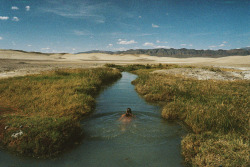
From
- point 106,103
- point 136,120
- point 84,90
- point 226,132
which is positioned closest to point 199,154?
point 226,132

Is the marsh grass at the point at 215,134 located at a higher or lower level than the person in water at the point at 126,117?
higher

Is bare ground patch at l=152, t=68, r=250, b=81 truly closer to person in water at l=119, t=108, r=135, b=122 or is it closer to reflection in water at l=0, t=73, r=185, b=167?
reflection in water at l=0, t=73, r=185, b=167

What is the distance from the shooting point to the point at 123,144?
7547 millimetres

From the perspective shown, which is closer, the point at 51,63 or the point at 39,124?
the point at 39,124

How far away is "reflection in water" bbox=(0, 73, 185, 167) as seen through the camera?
20.7ft

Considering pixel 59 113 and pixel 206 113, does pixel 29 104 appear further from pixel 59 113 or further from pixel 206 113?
pixel 206 113

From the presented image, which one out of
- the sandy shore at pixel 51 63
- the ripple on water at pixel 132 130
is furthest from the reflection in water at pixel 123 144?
the sandy shore at pixel 51 63

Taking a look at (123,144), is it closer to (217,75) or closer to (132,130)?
(132,130)

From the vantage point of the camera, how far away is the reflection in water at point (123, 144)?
6.30 meters

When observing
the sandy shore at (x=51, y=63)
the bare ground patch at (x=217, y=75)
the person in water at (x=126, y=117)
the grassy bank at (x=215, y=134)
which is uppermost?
the sandy shore at (x=51, y=63)

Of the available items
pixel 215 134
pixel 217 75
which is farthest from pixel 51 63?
pixel 215 134

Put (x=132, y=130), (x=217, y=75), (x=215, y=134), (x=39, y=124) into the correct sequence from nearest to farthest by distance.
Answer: (x=215, y=134) → (x=39, y=124) → (x=132, y=130) → (x=217, y=75)

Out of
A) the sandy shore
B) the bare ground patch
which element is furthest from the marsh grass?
the sandy shore

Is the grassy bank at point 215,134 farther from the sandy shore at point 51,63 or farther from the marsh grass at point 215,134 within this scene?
the sandy shore at point 51,63
